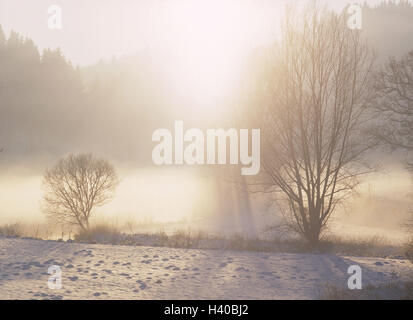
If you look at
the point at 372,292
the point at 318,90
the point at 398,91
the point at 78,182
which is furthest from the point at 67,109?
the point at 372,292

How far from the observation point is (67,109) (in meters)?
79.0

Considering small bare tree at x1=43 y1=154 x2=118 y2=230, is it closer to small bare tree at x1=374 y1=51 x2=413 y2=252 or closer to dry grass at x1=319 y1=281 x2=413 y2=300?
small bare tree at x1=374 y1=51 x2=413 y2=252

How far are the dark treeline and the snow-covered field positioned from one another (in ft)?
203

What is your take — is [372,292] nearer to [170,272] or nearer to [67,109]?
[170,272]

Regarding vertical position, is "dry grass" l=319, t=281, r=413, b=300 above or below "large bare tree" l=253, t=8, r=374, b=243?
below

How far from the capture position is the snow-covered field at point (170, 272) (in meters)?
7.17

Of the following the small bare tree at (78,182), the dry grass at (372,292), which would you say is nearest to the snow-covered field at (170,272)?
the dry grass at (372,292)

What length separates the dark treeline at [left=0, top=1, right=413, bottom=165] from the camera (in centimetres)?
7144

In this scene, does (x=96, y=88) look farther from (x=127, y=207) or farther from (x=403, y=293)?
(x=403, y=293)

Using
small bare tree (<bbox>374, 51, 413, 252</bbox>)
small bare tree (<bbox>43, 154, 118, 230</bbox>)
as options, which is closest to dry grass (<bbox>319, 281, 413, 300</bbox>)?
small bare tree (<bbox>374, 51, 413, 252</bbox>)

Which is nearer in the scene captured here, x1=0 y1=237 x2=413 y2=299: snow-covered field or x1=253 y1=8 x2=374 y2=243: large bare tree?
x1=0 y1=237 x2=413 y2=299: snow-covered field

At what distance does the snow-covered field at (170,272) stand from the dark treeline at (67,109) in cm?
6173

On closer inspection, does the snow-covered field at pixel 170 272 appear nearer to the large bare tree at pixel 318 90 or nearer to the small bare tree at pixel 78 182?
the large bare tree at pixel 318 90
